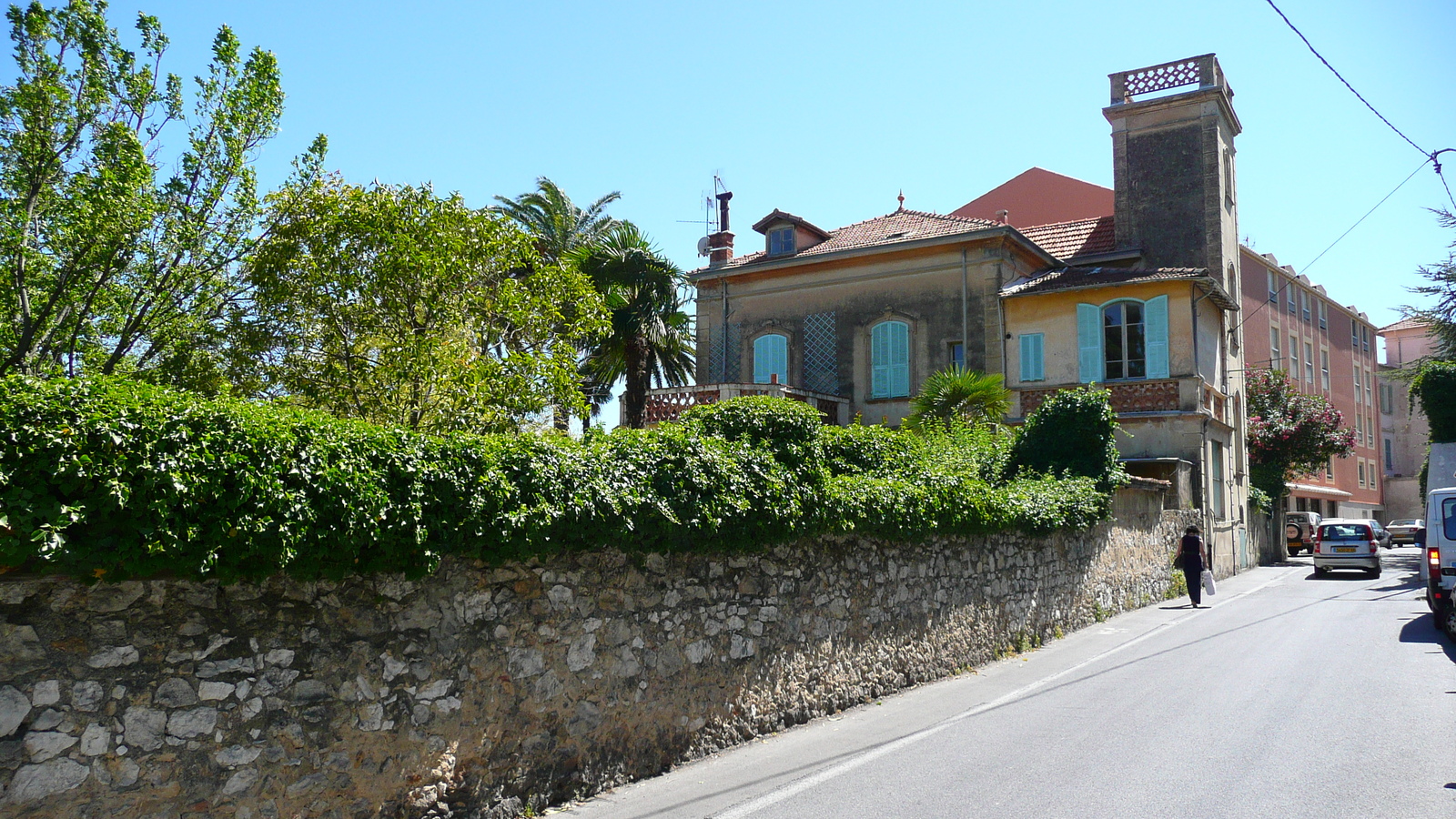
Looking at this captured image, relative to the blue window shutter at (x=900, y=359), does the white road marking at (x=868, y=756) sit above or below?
below

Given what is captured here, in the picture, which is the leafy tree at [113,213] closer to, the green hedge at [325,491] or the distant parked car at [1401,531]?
the green hedge at [325,491]

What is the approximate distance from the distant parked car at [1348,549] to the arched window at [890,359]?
11.6 metres

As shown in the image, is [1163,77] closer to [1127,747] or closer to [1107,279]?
[1107,279]

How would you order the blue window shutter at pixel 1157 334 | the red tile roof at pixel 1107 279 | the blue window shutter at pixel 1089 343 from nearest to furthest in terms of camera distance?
the red tile roof at pixel 1107 279, the blue window shutter at pixel 1157 334, the blue window shutter at pixel 1089 343

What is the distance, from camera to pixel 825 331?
27.6 metres

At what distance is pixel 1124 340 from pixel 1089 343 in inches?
31.4

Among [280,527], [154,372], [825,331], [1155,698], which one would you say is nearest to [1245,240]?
[825,331]

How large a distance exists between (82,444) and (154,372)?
964cm

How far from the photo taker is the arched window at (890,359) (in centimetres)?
2633

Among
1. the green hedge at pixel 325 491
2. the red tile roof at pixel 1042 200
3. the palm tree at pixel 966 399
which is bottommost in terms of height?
the green hedge at pixel 325 491

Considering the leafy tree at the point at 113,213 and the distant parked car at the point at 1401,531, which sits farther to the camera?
the distant parked car at the point at 1401,531

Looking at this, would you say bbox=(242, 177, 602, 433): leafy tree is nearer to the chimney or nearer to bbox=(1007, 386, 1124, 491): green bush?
bbox=(1007, 386, 1124, 491): green bush

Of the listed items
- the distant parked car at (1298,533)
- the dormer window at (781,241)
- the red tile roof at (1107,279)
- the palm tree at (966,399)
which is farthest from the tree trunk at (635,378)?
the distant parked car at (1298,533)

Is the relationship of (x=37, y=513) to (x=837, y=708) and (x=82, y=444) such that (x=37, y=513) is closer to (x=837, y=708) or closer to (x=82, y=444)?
(x=82, y=444)
